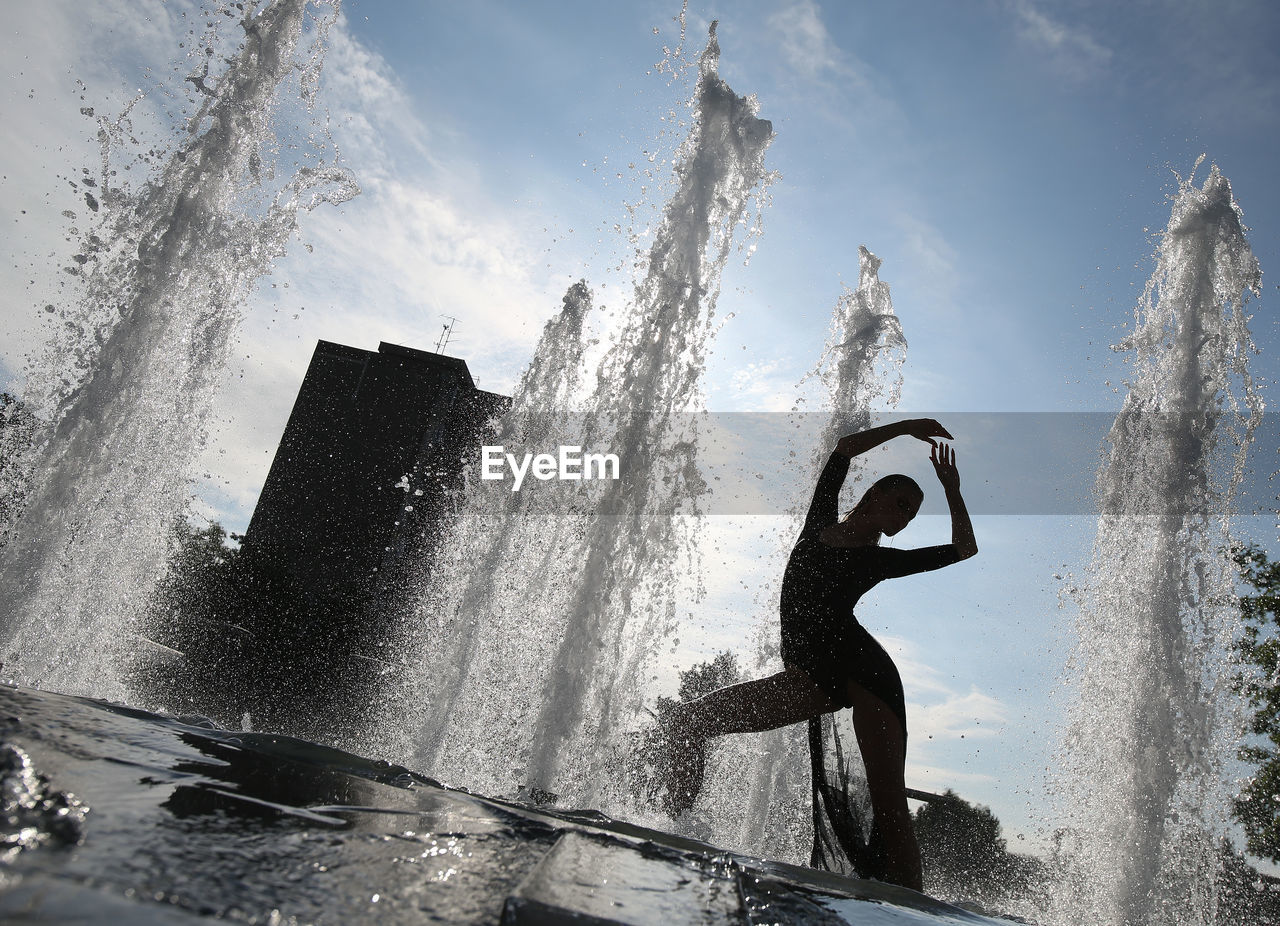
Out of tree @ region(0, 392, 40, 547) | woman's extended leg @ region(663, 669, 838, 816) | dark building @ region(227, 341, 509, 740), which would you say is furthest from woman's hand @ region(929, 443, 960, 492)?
dark building @ region(227, 341, 509, 740)

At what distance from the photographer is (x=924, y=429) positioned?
10.1ft

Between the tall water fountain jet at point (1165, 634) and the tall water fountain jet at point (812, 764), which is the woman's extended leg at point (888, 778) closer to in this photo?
the tall water fountain jet at point (812, 764)

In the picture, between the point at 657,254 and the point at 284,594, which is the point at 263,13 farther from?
the point at 284,594

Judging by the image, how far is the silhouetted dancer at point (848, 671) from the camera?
2.50 m

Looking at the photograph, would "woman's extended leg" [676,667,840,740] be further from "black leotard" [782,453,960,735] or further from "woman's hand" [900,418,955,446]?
"woman's hand" [900,418,955,446]

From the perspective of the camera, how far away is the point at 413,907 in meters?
0.67

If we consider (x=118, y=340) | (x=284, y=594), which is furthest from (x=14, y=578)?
(x=284, y=594)

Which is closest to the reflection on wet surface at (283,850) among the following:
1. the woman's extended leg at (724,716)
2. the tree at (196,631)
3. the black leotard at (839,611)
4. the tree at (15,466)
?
the black leotard at (839,611)

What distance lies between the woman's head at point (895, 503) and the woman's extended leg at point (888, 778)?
738 mm

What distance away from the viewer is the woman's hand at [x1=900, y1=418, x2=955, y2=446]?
3068 mm

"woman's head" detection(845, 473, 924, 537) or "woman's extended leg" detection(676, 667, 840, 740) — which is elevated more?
"woman's head" detection(845, 473, 924, 537)

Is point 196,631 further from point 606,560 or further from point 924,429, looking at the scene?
point 924,429

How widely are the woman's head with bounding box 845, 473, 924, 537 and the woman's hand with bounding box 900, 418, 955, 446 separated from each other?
0.19m

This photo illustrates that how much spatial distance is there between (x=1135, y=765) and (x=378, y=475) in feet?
115
